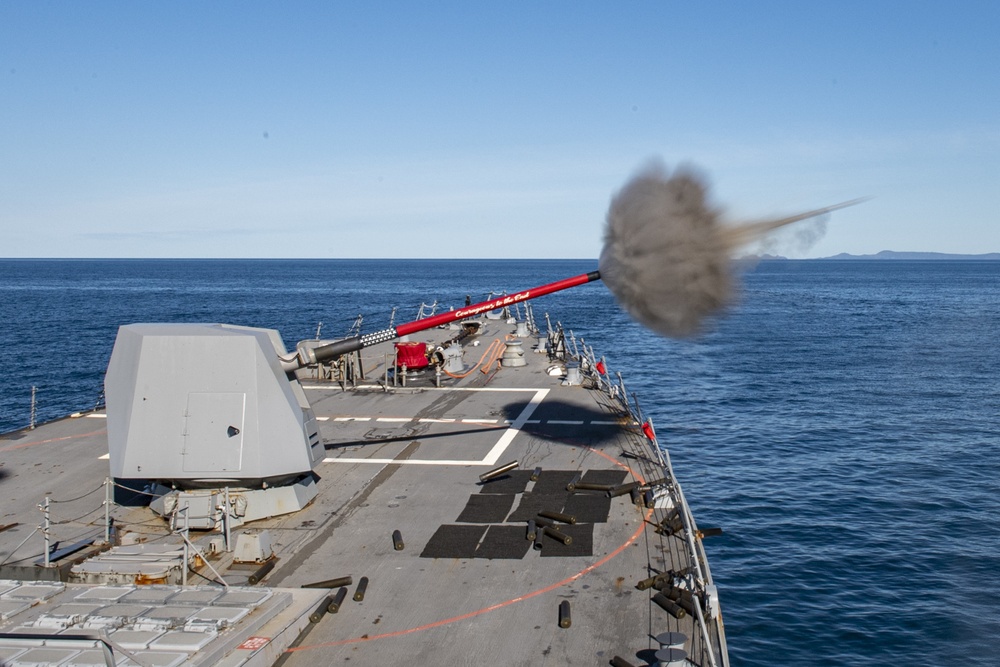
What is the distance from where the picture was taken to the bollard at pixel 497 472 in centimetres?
1554

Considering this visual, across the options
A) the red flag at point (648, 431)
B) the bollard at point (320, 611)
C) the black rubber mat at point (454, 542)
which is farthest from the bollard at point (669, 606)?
the red flag at point (648, 431)

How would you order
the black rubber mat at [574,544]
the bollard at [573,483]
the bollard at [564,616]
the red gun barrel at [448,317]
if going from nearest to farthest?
the bollard at [564,616]
the black rubber mat at [574,544]
the red gun barrel at [448,317]
the bollard at [573,483]

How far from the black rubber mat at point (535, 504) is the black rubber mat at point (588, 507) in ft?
0.50

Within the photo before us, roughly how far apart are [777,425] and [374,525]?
2577 cm

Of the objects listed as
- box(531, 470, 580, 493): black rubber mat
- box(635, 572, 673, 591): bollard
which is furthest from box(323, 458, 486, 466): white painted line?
box(635, 572, 673, 591): bollard

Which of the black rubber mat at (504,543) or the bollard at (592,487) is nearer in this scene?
the black rubber mat at (504,543)

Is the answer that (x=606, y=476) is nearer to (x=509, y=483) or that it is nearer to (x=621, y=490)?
(x=621, y=490)

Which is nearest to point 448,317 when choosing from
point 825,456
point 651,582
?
point 651,582

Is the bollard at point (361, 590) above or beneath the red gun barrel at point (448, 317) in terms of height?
beneath

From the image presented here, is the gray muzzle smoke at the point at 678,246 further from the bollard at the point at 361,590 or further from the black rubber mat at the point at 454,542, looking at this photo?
the bollard at the point at 361,590

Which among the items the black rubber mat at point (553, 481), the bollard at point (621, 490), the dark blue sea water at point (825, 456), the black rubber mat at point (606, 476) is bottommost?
the dark blue sea water at point (825, 456)

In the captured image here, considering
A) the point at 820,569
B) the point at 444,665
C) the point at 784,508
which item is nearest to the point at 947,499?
the point at 784,508

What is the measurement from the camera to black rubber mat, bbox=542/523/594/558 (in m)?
11.9

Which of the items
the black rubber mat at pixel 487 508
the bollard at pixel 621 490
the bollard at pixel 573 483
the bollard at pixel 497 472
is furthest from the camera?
the bollard at pixel 497 472
